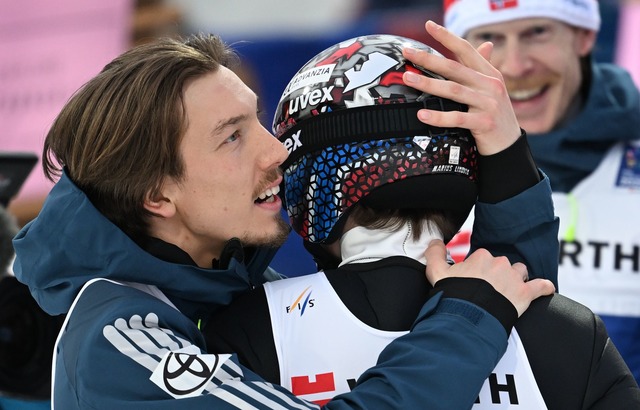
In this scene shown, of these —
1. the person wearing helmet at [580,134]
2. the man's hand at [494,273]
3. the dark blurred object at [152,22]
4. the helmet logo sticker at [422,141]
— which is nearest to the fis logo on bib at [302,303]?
the man's hand at [494,273]

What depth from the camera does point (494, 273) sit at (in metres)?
2.10

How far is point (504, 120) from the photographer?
226 cm

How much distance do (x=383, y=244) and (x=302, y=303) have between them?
218 millimetres

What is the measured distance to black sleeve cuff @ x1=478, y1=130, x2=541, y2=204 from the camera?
2279mm

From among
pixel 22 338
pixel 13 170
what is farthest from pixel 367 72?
pixel 13 170

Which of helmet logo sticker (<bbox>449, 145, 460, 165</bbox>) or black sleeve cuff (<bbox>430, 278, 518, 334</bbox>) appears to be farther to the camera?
helmet logo sticker (<bbox>449, 145, 460, 165</bbox>)

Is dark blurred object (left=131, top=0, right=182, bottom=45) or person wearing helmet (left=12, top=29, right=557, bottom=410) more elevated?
person wearing helmet (left=12, top=29, right=557, bottom=410)

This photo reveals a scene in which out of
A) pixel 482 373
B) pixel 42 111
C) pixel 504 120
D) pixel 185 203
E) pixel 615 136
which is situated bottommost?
pixel 42 111

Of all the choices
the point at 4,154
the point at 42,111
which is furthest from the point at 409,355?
the point at 42,111

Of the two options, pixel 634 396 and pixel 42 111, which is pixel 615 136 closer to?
pixel 634 396

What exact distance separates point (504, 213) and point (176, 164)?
764 millimetres

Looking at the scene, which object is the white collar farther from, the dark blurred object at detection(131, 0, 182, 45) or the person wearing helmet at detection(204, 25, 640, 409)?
A: the dark blurred object at detection(131, 0, 182, 45)

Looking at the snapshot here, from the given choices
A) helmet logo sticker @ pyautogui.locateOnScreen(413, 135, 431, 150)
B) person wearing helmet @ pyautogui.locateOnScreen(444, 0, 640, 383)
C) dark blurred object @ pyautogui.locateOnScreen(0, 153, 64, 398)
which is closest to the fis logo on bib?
helmet logo sticker @ pyautogui.locateOnScreen(413, 135, 431, 150)

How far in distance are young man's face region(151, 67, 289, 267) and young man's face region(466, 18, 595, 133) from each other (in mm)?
2196
